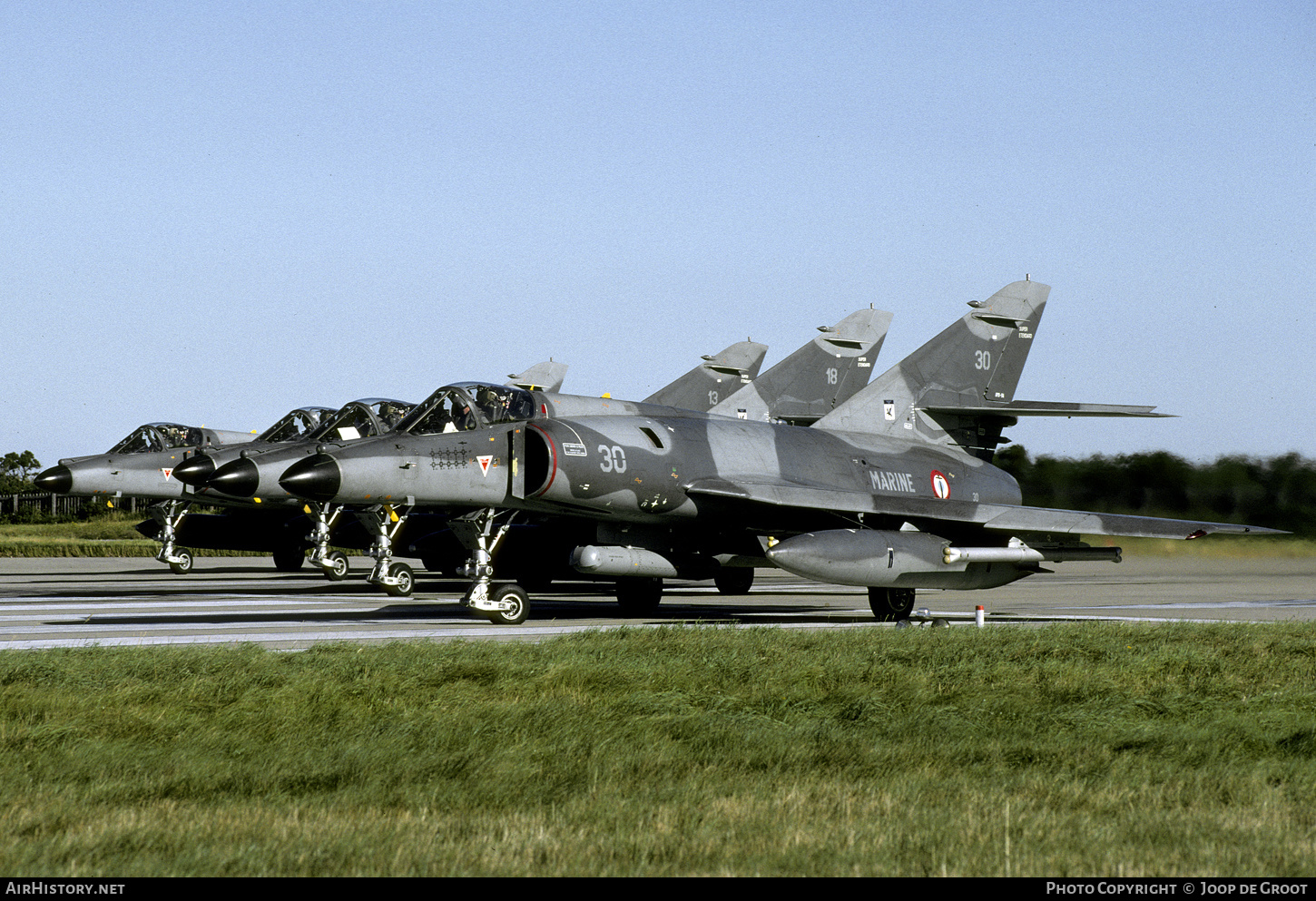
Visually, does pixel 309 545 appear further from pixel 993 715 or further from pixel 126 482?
pixel 993 715

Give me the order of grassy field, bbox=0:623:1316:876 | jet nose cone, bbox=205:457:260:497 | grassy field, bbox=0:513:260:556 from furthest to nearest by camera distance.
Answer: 1. grassy field, bbox=0:513:260:556
2. jet nose cone, bbox=205:457:260:497
3. grassy field, bbox=0:623:1316:876

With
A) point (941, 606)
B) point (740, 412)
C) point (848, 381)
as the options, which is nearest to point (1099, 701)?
point (941, 606)

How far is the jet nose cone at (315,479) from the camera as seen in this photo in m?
12.6

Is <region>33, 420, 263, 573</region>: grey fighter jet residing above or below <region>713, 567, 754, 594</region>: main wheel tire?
above

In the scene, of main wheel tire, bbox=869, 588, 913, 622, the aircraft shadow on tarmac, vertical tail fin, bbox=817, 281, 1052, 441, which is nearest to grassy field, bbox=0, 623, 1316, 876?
the aircraft shadow on tarmac

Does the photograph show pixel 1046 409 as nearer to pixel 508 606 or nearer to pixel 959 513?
pixel 959 513

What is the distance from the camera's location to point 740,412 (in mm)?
21359

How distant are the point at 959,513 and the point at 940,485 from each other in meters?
1.81

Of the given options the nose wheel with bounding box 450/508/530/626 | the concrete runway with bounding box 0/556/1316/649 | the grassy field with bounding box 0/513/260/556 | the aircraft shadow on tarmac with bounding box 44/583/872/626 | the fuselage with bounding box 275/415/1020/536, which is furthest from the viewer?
the grassy field with bounding box 0/513/260/556

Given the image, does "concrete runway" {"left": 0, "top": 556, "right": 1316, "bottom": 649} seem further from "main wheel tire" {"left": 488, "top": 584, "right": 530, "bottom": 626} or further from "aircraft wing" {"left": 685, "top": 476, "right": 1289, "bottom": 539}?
"aircraft wing" {"left": 685, "top": 476, "right": 1289, "bottom": 539}

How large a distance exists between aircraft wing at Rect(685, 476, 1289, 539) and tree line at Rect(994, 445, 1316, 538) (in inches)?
226

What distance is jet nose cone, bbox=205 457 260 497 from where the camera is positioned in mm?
15484

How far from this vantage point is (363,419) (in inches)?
709
